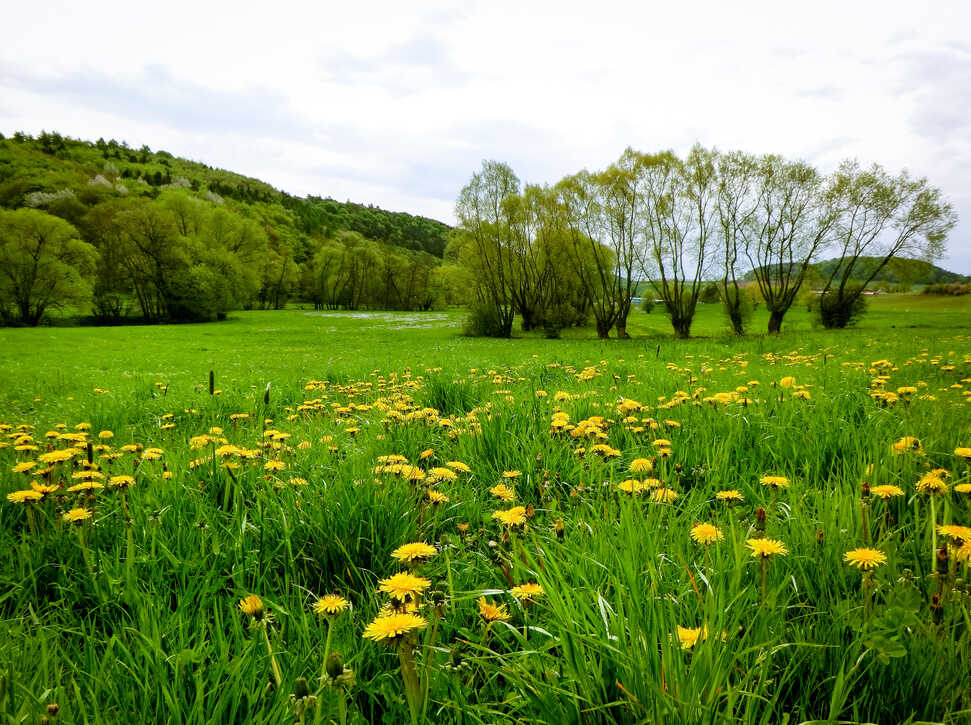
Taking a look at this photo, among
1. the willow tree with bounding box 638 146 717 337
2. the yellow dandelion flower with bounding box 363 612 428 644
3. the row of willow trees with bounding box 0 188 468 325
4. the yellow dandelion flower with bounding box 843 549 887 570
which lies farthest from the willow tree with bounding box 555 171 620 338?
the yellow dandelion flower with bounding box 363 612 428 644

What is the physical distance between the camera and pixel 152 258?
54.3 metres

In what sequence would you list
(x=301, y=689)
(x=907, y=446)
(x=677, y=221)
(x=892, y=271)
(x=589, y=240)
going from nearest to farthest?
(x=301, y=689)
(x=907, y=446)
(x=677, y=221)
(x=589, y=240)
(x=892, y=271)

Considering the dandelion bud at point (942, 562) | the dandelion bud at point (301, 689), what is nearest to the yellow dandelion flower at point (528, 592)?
the dandelion bud at point (301, 689)

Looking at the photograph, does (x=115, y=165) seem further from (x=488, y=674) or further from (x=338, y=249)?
(x=488, y=674)

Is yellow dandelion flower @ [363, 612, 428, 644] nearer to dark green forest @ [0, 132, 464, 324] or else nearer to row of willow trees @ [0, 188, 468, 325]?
row of willow trees @ [0, 188, 468, 325]

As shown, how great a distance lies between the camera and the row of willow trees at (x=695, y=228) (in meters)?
28.5

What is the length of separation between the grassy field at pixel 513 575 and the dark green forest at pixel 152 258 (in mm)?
44725

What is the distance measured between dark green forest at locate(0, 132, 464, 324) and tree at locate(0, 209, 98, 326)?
0.10 meters

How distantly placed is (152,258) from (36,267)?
1082cm

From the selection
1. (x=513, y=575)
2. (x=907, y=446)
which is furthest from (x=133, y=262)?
(x=907, y=446)

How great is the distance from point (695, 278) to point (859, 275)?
1718cm

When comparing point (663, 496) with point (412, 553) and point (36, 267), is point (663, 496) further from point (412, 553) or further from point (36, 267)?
point (36, 267)

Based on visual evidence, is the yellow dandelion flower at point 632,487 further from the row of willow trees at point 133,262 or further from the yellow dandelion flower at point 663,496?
the row of willow trees at point 133,262

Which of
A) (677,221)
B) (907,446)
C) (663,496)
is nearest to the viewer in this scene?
(663,496)
